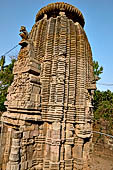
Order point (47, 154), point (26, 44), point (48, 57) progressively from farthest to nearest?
point (48, 57)
point (26, 44)
point (47, 154)

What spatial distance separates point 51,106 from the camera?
716 cm

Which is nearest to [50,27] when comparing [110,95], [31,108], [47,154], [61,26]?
[61,26]

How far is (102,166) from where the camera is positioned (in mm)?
10266

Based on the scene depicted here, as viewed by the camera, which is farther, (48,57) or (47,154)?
(48,57)

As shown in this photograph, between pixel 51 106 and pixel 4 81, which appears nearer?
pixel 51 106

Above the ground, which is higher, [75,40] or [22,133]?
[75,40]

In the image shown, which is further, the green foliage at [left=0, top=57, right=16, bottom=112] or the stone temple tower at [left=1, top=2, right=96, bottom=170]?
the green foliage at [left=0, top=57, right=16, bottom=112]

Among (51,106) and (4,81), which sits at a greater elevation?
(4,81)

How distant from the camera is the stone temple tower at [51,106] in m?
6.47

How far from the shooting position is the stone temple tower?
647cm

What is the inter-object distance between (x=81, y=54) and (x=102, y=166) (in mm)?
9045

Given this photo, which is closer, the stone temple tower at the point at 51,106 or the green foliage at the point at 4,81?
the stone temple tower at the point at 51,106

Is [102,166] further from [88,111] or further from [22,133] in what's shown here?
[22,133]

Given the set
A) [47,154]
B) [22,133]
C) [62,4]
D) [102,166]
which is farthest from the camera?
[102,166]
